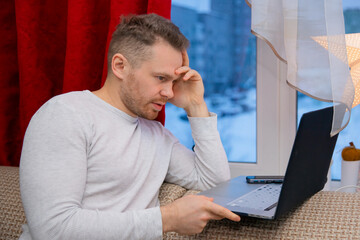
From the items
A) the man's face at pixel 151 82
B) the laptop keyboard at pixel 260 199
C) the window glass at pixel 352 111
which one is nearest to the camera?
the laptop keyboard at pixel 260 199

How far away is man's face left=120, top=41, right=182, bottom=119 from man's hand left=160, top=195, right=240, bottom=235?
0.33 metres

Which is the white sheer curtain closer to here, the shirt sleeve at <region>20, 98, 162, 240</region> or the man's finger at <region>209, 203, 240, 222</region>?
the man's finger at <region>209, 203, 240, 222</region>

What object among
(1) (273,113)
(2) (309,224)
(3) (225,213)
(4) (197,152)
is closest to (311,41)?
(1) (273,113)

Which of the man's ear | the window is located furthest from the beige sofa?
the window

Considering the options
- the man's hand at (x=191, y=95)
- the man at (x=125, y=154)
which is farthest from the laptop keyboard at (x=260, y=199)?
the man's hand at (x=191, y=95)

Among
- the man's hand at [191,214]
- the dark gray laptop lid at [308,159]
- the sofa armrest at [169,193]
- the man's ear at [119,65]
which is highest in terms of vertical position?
the man's ear at [119,65]

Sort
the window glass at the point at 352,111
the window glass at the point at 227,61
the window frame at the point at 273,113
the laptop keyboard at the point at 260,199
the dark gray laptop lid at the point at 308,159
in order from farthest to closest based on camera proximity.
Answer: the window glass at the point at 227,61
the window frame at the point at 273,113
the window glass at the point at 352,111
the laptop keyboard at the point at 260,199
the dark gray laptop lid at the point at 308,159

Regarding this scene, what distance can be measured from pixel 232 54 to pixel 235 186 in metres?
0.78

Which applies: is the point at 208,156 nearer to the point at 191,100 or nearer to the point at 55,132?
the point at 191,100

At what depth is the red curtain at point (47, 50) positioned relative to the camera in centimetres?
166

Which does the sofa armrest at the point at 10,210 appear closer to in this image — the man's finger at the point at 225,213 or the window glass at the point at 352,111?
the man's finger at the point at 225,213

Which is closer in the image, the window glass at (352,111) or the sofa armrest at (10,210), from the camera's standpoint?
the sofa armrest at (10,210)

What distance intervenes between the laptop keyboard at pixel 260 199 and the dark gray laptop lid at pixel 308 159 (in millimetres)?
59

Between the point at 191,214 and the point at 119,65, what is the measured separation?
49 cm
